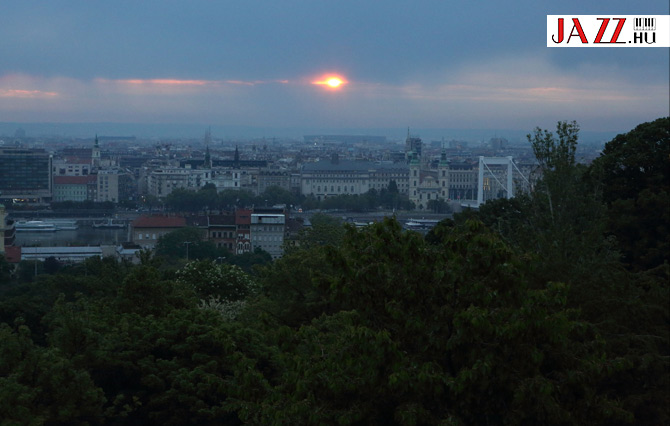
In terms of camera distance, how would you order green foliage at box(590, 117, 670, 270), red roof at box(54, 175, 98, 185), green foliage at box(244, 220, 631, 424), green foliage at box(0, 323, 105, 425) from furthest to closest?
red roof at box(54, 175, 98, 185), green foliage at box(590, 117, 670, 270), green foliage at box(0, 323, 105, 425), green foliage at box(244, 220, 631, 424)

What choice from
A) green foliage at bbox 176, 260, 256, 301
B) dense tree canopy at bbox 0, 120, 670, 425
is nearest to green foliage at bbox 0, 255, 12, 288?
green foliage at bbox 176, 260, 256, 301

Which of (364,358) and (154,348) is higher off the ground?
(364,358)

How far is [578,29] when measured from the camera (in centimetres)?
793

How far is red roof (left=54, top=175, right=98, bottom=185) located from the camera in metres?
64.6

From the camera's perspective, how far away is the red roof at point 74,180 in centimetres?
6462

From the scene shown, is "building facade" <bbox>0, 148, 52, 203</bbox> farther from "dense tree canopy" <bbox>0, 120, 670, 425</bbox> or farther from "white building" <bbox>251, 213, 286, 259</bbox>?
"dense tree canopy" <bbox>0, 120, 670, 425</bbox>

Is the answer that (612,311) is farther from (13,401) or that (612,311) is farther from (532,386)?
(13,401)

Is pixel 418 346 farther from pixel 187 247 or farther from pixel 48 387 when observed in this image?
pixel 187 247

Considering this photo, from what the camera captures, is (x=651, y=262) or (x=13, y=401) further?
A: (x=651, y=262)

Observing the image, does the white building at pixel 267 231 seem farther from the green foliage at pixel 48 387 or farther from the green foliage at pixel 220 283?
the green foliage at pixel 48 387

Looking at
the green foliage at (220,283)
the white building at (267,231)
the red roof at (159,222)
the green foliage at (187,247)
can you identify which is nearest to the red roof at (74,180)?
the red roof at (159,222)

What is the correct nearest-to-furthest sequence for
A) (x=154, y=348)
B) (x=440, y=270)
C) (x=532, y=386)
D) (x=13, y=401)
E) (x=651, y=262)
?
1. (x=532, y=386)
2. (x=440, y=270)
3. (x=13, y=401)
4. (x=154, y=348)
5. (x=651, y=262)

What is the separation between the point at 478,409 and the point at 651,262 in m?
5.23

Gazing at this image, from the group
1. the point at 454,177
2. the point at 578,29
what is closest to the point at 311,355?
the point at 578,29
